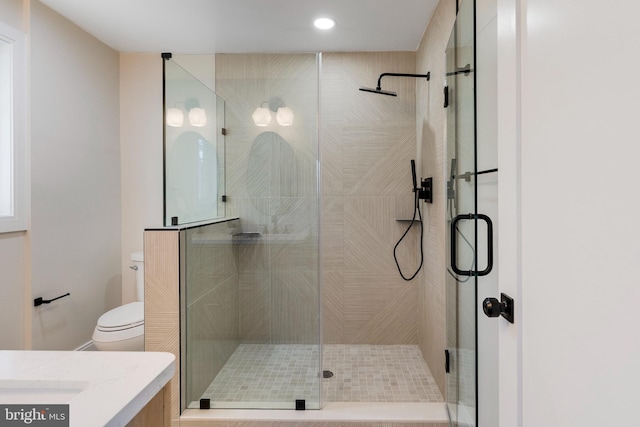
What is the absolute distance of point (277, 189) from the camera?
201 centimetres

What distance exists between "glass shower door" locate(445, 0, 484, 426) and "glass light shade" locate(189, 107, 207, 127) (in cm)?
141

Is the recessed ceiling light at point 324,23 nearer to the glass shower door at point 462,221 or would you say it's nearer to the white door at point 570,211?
the glass shower door at point 462,221

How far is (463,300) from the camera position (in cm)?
149

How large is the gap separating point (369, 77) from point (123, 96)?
2.15 m

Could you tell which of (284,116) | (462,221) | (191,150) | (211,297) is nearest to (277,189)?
(284,116)

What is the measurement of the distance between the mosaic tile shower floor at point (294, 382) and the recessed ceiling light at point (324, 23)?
2.14 m

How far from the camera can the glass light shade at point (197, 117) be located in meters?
2.14

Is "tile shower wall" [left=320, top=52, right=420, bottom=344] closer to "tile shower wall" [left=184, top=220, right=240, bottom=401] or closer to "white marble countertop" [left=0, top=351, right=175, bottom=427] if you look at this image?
"tile shower wall" [left=184, top=220, right=240, bottom=401]

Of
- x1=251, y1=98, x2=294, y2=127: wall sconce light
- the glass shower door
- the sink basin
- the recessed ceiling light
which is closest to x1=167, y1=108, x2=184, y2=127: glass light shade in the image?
x1=251, y1=98, x2=294, y2=127: wall sconce light

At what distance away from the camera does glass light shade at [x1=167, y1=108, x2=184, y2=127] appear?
2.20 m

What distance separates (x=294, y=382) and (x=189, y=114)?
1.72 metres

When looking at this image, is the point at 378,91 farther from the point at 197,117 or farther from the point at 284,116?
the point at 197,117

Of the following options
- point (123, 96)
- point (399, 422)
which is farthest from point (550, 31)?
point (123, 96)

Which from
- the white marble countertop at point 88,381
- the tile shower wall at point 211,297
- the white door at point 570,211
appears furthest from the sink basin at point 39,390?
the tile shower wall at point 211,297
